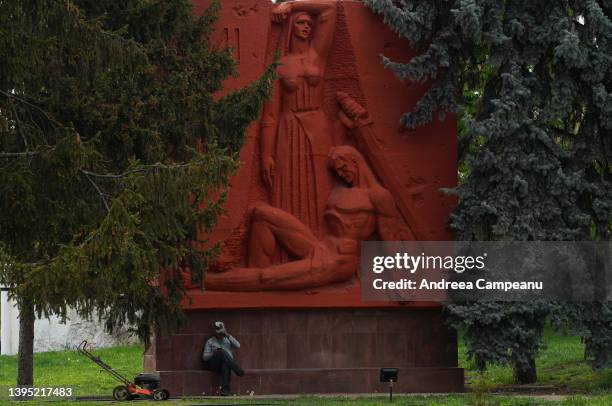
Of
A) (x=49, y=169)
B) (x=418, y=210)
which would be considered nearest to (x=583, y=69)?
(x=418, y=210)

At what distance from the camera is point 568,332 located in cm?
1923

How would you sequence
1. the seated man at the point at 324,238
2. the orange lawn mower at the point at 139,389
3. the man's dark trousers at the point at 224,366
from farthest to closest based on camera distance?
the seated man at the point at 324,238 → the man's dark trousers at the point at 224,366 → the orange lawn mower at the point at 139,389

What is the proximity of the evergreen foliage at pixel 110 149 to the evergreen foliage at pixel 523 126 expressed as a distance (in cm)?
291

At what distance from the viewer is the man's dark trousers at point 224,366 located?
18.9 metres

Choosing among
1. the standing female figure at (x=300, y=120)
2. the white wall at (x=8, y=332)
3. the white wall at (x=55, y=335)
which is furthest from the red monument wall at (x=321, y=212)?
the white wall at (x=8, y=332)

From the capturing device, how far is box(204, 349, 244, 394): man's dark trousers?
1886 cm

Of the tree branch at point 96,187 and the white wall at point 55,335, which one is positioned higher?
the tree branch at point 96,187

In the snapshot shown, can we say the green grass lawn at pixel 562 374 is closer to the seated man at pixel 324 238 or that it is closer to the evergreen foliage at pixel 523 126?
the evergreen foliage at pixel 523 126

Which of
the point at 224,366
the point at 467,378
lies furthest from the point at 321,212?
the point at 467,378

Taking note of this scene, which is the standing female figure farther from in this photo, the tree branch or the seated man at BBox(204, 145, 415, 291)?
the tree branch

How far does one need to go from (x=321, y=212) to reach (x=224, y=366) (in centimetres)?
271

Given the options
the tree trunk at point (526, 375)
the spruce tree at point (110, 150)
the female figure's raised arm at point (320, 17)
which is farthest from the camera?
the tree trunk at point (526, 375)

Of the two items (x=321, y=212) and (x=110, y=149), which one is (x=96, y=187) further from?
(x=321, y=212)

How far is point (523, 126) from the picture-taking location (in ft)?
62.5
